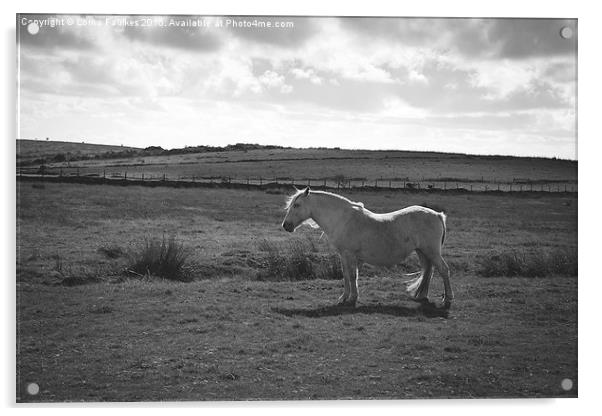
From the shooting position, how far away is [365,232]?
7941 millimetres

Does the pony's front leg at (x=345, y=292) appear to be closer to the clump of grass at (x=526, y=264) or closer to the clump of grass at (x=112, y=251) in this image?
the clump of grass at (x=526, y=264)

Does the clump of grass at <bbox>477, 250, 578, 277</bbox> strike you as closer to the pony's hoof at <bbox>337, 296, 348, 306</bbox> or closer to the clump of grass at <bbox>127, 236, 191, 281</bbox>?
the pony's hoof at <bbox>337, 296, 348, 306</bbox>

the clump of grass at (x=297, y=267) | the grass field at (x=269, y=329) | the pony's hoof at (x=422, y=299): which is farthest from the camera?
the clump of grass at (x=297, y=267)

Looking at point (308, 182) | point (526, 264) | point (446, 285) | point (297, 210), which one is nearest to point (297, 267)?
point (297, 210)

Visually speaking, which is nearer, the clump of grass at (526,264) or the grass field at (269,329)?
the grass field at (269,329)

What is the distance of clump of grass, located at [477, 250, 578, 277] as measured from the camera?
9.30 metres

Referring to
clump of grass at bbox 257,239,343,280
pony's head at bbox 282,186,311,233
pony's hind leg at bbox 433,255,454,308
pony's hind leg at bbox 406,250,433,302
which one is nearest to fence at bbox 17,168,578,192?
pony's hind leg at bbox 433,255,454,308

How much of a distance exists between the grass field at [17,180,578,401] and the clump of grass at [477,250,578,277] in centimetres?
5

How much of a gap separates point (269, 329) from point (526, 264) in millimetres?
5878

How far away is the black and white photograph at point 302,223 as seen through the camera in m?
6.09

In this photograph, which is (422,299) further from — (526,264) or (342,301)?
(526,264)

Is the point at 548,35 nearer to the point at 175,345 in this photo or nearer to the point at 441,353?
the point at 441,353

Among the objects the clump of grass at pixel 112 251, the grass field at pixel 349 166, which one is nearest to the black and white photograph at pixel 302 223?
the grass field at pixel 349 166

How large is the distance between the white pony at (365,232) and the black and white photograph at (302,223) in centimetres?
3
